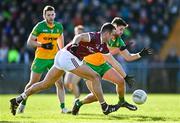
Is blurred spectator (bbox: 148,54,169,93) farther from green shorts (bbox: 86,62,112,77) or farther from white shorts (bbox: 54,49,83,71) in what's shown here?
white shorts (bbox: 54,49,83,71)

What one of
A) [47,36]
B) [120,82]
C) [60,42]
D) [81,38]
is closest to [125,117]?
[120,82]

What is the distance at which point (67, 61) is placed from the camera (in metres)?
13.9

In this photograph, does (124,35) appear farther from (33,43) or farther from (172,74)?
(33,43)

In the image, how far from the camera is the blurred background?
28.6 metres

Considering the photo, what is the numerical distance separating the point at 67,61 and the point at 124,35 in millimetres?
17067

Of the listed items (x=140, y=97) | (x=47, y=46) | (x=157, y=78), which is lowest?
(x=157, y=78)

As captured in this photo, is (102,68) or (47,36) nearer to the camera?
(102,68)

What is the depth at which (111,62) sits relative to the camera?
16.0 metres

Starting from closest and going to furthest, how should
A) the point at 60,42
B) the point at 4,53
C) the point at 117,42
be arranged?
the point at 60,42 < the point at 117,42 < the point at 4,53

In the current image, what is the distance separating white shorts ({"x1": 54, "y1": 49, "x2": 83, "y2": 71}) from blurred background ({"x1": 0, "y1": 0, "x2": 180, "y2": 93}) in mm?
14210

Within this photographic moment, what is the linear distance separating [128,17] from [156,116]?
59.5 feet

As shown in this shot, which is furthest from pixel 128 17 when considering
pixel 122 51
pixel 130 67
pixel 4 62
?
pixel 122 51

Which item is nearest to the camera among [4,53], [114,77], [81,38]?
[81,38]

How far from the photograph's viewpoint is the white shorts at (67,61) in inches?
548
